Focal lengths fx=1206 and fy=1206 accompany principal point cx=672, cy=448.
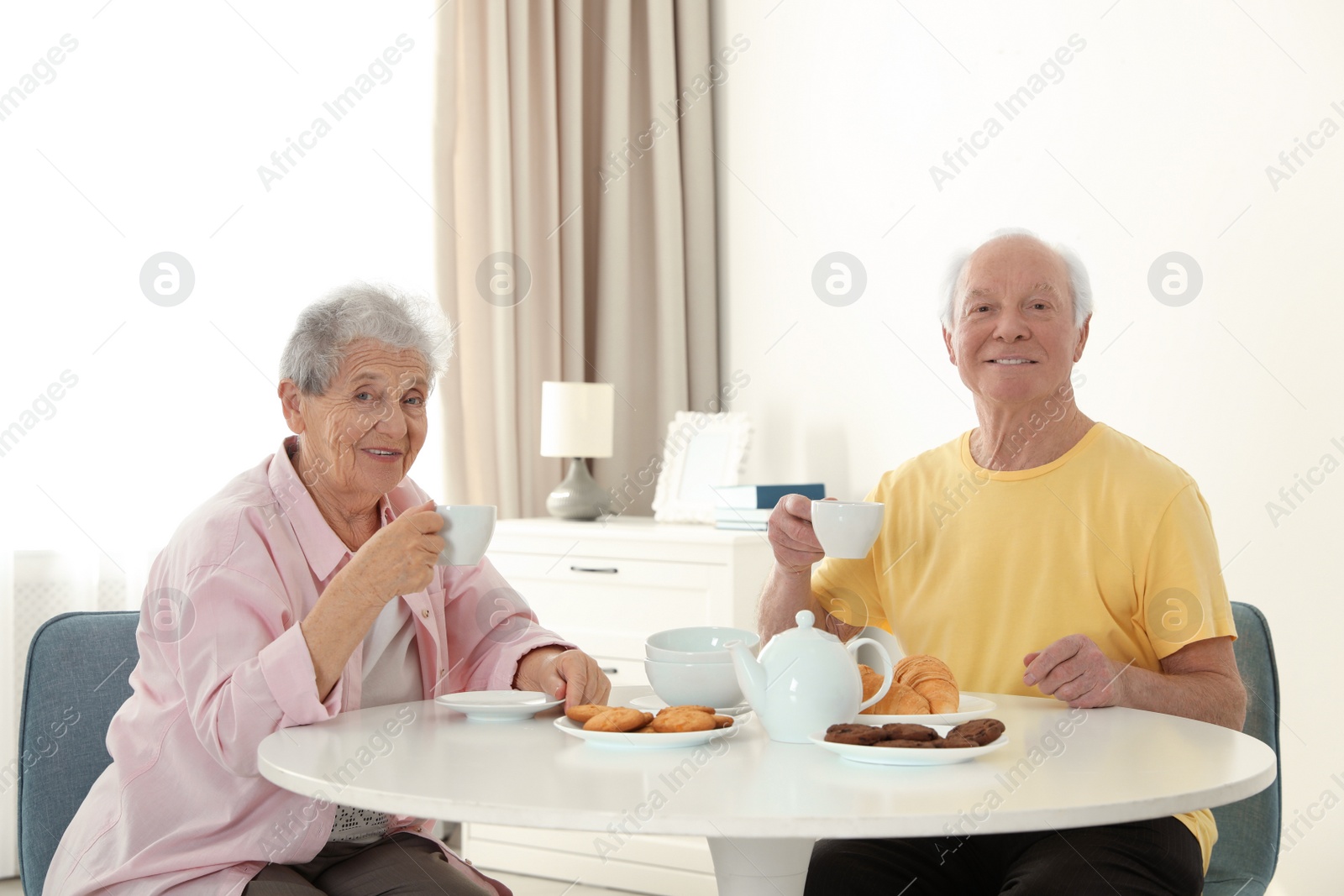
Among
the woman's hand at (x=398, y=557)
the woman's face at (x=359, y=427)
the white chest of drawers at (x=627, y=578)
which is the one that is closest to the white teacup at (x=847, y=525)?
the woman's hand at (x=398, y=557)

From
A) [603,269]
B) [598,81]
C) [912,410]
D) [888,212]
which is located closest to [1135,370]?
[912,410]

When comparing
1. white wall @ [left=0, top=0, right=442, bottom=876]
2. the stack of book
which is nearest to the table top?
the stack of book

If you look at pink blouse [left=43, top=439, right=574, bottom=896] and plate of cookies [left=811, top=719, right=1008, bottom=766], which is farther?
pink blouse [left=43, top=439, right=574, bottom=896]

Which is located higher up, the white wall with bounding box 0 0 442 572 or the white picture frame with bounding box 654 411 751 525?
the white wall with bounding box 0 0 442 572

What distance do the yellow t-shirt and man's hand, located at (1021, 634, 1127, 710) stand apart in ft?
0.53

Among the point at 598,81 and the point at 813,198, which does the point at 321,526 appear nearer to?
the point at 813,198

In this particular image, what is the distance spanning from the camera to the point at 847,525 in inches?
60.4

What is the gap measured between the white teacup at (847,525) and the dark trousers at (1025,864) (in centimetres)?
42

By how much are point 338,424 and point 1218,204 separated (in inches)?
78.5

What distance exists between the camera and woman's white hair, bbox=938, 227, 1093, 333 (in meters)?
1.92

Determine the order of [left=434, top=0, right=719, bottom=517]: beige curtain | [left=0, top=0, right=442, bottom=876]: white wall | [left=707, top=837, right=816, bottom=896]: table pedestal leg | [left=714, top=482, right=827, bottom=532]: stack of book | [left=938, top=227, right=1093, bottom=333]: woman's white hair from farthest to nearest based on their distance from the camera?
[left=434, top=0, right=719, bottom=517]: beige curtain → [left=714, top=482, right=827, bottom=532]: stack of book → [left=0, top=0, right=442, bottom=876]: white wall → [left=938, top=227, right=1093, bottom=333]: woman's white hair → [left=707, top=837, right=816, bottom=896]: table pedestal leg

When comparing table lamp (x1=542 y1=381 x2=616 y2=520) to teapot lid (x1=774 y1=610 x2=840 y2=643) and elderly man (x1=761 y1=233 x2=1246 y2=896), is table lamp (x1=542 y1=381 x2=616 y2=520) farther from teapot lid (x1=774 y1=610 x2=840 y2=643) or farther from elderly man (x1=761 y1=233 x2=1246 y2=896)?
teapot lid (x1=774 y1=610 x2=840 y2=643)

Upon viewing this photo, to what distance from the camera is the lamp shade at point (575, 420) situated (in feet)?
12.0

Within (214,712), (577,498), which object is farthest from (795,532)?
(577,498)
